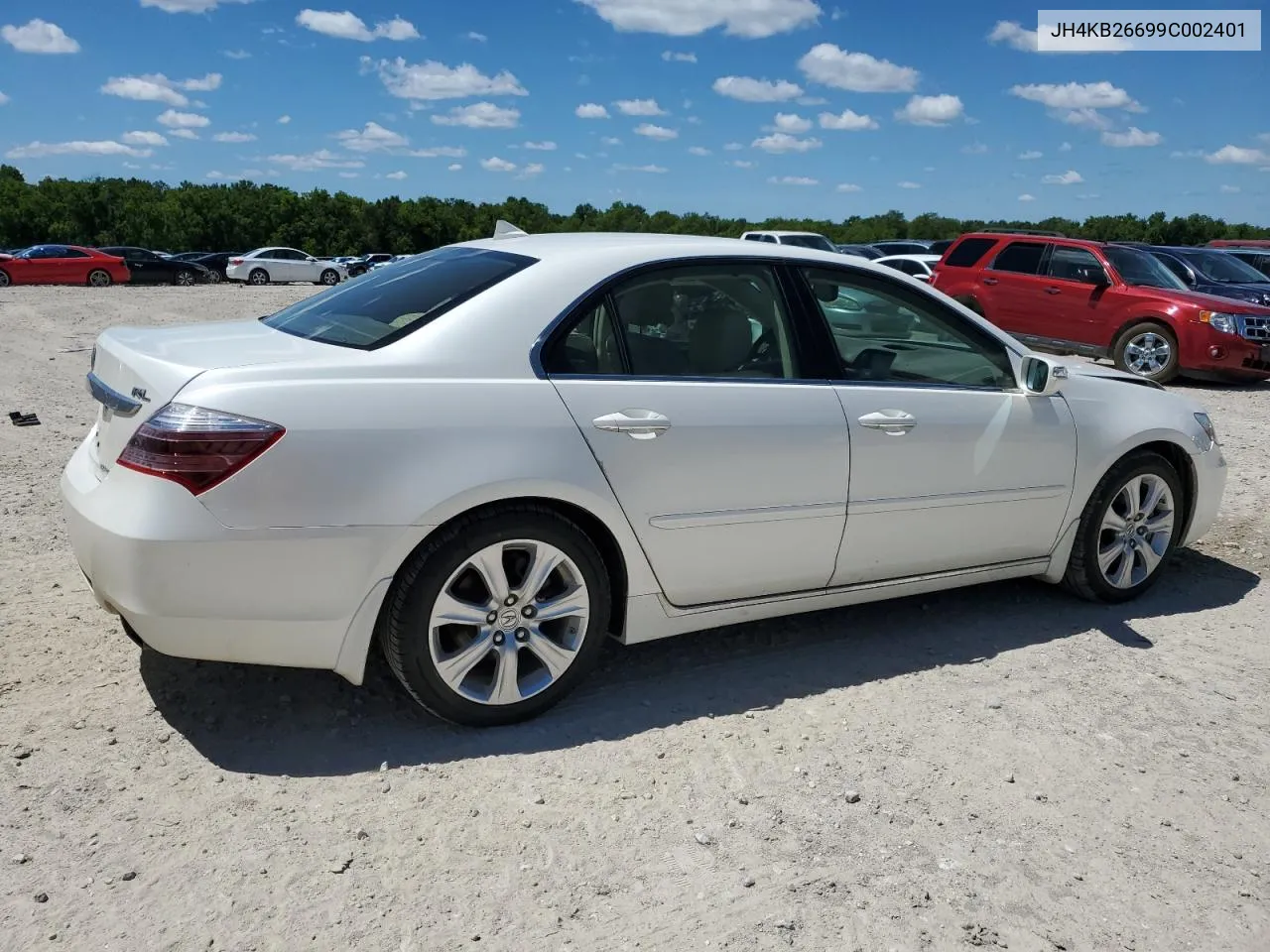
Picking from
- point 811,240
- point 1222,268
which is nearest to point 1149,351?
point 1222,268

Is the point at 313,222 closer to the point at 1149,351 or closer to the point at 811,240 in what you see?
the point at 811,240

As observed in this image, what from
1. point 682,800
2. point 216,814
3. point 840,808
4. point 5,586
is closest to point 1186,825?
point 840,808

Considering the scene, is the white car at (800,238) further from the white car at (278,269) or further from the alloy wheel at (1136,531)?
the white car at (278,269)

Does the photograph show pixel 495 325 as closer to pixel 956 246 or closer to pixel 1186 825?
pixel 1186 825

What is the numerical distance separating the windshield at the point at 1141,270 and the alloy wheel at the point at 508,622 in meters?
12.6

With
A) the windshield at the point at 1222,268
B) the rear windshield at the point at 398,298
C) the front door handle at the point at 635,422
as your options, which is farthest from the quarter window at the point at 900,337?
the windshield at the point at 1222,268

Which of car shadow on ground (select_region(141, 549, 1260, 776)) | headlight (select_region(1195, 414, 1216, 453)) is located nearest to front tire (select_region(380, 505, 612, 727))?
car shadow on ground (select_region(141, 549, 1260, 776))

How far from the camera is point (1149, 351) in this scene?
13555 mm

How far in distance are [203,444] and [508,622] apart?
1095 millimetres

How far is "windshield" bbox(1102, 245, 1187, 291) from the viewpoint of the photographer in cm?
1403

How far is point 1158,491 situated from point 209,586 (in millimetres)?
4178

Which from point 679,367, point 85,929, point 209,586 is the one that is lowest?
point 85,929

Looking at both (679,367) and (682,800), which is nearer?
(682,800)

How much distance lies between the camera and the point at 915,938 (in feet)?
8.71
